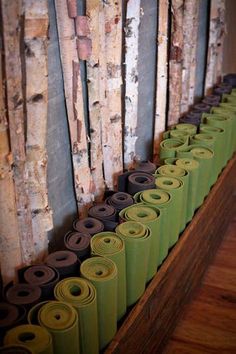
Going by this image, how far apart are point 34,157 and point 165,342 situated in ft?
3.02

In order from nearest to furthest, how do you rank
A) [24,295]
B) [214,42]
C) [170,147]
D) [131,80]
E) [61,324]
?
[61,324], [24,295], [131,80], [170,147], [214,42]

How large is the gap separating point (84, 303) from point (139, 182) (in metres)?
0.69

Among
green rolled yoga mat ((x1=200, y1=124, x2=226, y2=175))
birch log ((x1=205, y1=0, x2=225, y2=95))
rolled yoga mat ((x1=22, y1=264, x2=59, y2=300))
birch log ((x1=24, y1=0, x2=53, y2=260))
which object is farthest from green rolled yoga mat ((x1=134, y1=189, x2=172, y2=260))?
birch log ((x1=205, y1=0, x2=225, y2=95))

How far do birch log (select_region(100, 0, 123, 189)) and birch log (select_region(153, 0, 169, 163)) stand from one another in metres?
0.41

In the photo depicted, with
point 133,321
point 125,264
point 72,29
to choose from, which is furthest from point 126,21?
point 133,321

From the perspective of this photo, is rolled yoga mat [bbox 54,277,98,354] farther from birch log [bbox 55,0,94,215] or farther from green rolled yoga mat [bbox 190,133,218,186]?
green rolled yoga mat [bbox 190,133,218,186]

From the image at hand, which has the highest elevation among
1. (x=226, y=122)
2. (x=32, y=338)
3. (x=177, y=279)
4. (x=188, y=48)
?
(x=188, y=48)

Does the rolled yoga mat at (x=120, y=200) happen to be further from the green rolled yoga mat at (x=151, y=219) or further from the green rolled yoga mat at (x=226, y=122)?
the green rolled yoga mat at (x=226, y=122)

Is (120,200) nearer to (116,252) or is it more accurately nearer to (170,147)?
(116,252)

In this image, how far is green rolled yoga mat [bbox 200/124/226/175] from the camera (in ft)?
7.11

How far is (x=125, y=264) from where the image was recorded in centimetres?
141

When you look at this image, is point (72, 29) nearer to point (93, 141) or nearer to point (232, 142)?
point (93, 141)

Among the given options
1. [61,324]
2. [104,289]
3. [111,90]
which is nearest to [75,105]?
[111,90]

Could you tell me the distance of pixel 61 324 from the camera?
1.11 m
